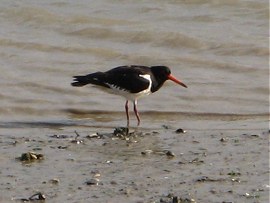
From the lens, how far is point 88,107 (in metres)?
9.25

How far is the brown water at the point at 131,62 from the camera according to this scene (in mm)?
8328

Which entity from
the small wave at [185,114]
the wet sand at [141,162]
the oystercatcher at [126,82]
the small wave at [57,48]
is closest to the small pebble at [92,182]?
the wet sand at [141,162]

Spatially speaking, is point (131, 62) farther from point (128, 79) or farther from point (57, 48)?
point (128, 79)

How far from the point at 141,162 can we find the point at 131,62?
4397 mm

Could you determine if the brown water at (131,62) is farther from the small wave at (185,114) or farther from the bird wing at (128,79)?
the bird wing at (128,79)

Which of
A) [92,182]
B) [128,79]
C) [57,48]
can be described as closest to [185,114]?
[128,79]

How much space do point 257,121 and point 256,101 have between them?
837 mm

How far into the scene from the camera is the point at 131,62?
10.9m

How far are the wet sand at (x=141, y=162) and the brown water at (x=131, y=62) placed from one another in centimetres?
4

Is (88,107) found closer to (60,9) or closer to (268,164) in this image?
(268,164)

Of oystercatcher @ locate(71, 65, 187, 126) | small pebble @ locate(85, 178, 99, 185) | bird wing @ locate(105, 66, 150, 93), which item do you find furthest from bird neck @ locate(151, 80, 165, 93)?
small pebble @ locate(85, 178, 99, 185)

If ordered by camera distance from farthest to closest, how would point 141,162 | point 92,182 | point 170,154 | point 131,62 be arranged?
1. point 131,62
2. point 170,154
3. point 141,162
4. point 92,182

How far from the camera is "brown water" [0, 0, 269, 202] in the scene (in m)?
8.33

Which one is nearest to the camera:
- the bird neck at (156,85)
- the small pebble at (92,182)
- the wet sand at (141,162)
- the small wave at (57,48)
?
the wet sand at (141,162)
